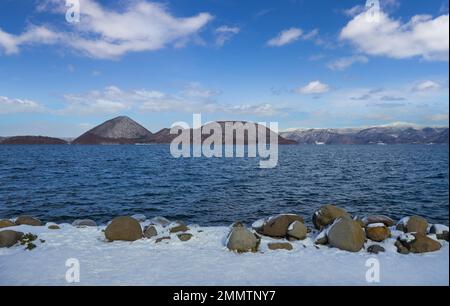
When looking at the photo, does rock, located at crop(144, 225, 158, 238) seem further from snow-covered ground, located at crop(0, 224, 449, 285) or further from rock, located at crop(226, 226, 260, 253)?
rock, located at crop(226, 226, 260, 253)

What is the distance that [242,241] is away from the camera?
14.6m

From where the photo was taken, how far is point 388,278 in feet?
37.2

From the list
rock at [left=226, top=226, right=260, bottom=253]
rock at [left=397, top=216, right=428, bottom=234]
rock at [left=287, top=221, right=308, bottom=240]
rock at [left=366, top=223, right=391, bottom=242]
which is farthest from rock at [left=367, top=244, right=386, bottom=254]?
rock at [left=226, top=226, right=260, bottom=253]

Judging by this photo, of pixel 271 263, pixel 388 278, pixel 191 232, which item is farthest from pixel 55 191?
pixel 388 278

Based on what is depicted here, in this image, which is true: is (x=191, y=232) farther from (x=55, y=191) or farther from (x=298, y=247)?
(x=55, y=191)

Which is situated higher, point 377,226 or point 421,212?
point 377,226

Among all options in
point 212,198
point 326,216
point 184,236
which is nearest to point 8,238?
point 184,236

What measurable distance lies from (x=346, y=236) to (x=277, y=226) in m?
3.38

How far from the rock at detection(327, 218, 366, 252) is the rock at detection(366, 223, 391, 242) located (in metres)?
0.73

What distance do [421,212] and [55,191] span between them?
119 feet

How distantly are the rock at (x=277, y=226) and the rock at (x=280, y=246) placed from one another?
1.42 m

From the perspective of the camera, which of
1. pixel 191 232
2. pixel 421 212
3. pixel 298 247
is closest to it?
pixel 298 247

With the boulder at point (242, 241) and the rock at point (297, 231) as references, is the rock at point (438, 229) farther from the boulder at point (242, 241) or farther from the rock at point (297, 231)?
the boulder at point (242, 241)

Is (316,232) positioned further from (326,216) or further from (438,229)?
(438,229)
